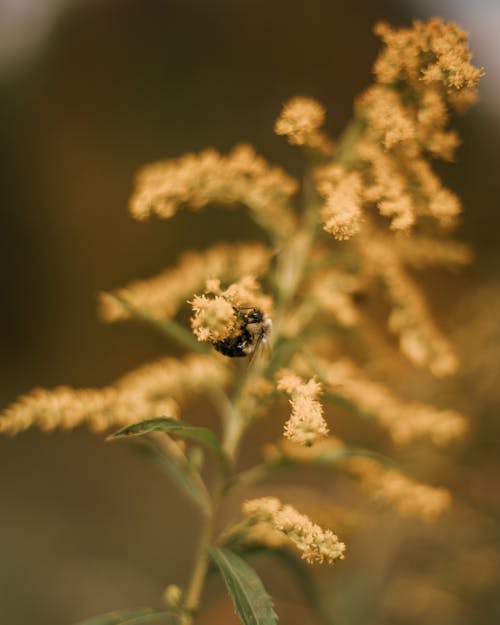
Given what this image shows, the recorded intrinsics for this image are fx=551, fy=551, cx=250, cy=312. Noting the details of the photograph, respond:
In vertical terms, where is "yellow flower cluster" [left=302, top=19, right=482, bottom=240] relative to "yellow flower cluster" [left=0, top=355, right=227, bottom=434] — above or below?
above

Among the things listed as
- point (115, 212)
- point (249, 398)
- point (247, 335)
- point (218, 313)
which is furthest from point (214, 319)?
point (115, 212)

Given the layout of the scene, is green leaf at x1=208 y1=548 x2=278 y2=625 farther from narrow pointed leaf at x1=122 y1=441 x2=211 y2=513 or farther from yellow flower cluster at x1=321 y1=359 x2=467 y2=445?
yellow flower cluster at x1=321 y1=359 x2=467 y2=445

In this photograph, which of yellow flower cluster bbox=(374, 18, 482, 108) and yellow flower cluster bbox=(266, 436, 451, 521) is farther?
yellow flower cluster bbox=(266, 436, 451, 521)

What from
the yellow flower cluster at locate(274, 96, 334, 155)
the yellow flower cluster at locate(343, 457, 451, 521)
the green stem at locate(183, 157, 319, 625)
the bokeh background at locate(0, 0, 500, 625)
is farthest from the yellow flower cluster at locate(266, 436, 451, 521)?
the bokeh background at locate(0, 0, 500, 625)

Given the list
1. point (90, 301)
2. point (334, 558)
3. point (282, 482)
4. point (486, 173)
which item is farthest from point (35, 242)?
point (334, 558)

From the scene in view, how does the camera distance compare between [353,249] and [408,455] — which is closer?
[353,249]

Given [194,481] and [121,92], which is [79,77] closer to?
[121,92]
